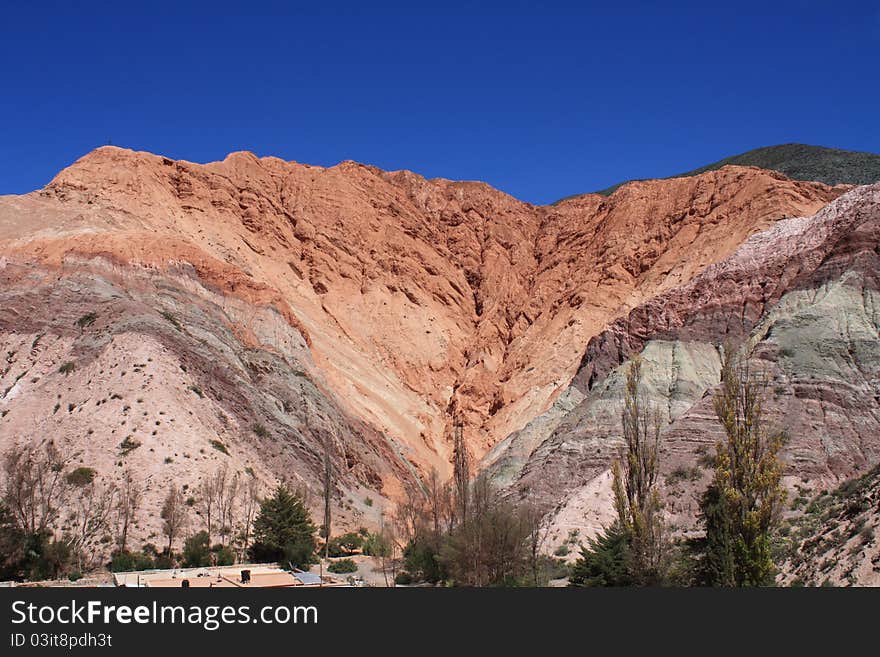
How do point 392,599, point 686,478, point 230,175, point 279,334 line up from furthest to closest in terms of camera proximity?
point 230,175
point 279,334
point 686,478
point 392,599

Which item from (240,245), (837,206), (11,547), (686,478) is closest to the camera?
(11,547)

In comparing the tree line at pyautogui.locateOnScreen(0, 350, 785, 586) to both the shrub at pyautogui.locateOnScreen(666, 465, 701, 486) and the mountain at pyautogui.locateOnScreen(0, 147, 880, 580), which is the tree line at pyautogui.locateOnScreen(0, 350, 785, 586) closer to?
the mountain at pyautogui.locateOnScreen(0, 147, 880, 580)

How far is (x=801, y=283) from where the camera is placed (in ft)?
161

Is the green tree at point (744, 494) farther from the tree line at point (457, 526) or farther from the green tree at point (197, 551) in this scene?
the green tree at point (197, 551)

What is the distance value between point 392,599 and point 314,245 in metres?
70.6

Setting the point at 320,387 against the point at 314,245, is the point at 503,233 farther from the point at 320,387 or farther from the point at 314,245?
the point at 320,387

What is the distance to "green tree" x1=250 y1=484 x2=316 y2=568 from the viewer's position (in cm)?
3694

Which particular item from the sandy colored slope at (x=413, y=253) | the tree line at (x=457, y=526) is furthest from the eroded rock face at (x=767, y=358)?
the sandy colored slope at (x=413, y=253)

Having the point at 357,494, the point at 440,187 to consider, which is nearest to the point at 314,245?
the point at 440,187

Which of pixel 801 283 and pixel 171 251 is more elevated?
pixel 171 251

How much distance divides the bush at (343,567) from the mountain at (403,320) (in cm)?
717

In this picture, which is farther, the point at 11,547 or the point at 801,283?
the point at 801,283

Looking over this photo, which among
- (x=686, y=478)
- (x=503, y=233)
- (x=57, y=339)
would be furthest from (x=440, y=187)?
(x=686, y=478)

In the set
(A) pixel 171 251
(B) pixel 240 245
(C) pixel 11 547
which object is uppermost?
(B) pixel 240 245
